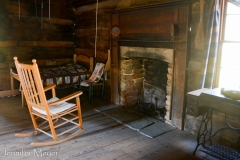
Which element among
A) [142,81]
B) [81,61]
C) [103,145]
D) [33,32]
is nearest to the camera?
[103,145]

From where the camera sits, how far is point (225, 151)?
2.65 m

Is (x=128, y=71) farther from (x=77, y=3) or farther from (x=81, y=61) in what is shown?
(x=77, y=3)

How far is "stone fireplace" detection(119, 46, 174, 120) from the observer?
13.1ft

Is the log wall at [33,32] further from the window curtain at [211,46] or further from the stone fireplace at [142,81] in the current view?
the window curtain at [211,46]

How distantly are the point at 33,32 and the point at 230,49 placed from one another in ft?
14.2

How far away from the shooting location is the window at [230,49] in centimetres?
275

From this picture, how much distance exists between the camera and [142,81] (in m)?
4.54

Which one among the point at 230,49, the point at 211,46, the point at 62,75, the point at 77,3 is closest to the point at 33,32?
the point at 77,3

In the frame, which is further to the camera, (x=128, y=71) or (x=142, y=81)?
(x=142, y=81)

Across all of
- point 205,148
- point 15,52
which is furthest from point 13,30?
point 205,148

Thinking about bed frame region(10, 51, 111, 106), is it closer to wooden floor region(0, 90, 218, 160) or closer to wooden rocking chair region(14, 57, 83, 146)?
wooden floor region(0, 90, 218, 160)

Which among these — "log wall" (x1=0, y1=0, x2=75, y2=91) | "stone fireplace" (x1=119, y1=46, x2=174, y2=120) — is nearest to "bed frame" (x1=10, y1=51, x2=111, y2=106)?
"log wall" (x1=0, y1=0, x2=75, y2=91)

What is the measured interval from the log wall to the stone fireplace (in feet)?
7.27

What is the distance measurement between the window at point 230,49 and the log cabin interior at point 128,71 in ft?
0.22
